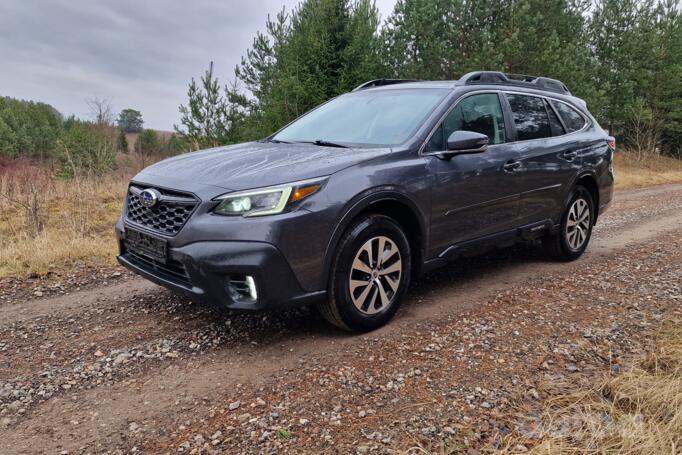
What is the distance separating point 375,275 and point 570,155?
8.96ft

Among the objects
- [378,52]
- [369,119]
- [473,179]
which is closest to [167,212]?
[369,119]

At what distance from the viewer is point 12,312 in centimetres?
375

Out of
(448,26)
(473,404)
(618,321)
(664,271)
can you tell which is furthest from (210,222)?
(448,26)

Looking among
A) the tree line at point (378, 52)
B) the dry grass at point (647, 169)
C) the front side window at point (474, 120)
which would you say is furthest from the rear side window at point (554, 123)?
the dry grass at point (647, 169)

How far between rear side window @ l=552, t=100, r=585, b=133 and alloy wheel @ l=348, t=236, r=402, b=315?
2724 millimetres

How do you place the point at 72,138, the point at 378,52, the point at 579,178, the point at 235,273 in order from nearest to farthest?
the point at 235,273, the point at 579,178, the point at 378,52, the point at 72,138

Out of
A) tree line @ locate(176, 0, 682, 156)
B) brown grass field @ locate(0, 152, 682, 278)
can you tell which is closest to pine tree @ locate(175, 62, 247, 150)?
tree line @ locate(176, 0, 682, 156)

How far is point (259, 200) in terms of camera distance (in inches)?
108

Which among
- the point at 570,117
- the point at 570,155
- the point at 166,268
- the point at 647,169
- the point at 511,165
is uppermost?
the point at 570,117

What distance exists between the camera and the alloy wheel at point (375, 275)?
10.1ft

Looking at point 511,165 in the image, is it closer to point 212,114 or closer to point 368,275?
point 368,275

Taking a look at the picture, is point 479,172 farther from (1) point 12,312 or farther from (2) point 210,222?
(1) point 12,312

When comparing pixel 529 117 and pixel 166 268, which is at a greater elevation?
pixel 529 117

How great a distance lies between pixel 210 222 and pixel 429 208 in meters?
1.52
